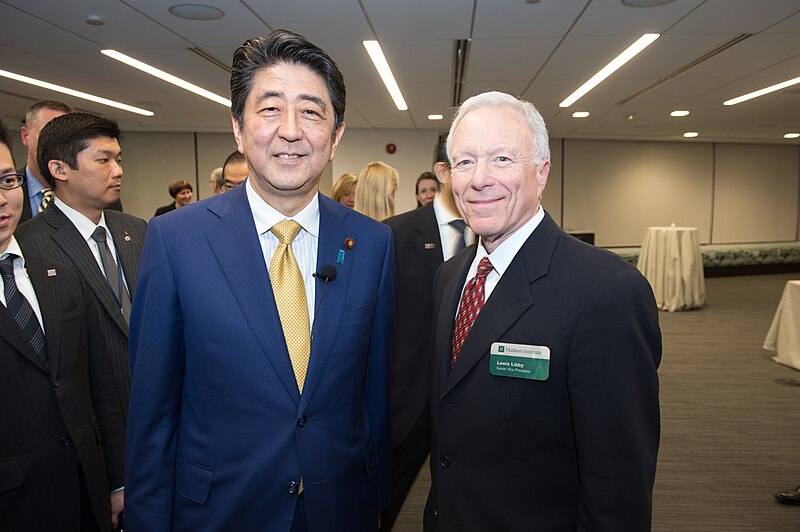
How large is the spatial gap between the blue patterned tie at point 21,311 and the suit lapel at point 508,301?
48.9 inches

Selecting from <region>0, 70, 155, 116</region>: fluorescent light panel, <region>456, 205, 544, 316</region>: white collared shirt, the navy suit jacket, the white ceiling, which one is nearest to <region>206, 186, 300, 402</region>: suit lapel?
the navy suit jacket

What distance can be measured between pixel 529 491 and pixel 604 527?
18 centimetres

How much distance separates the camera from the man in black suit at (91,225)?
79.7 inches

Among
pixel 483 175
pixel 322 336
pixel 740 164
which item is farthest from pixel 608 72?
pixel 740 164

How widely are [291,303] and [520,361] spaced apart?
58cm

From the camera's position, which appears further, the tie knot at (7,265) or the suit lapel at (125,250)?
the suit lapel at (125,250)

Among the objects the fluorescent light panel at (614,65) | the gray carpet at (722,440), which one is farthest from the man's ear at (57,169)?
the fluorescent light panel at (614,65)

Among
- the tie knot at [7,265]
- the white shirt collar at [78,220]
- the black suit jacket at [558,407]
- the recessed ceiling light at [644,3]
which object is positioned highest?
the recessed ceiling light at [644,3]

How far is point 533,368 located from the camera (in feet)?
3.86

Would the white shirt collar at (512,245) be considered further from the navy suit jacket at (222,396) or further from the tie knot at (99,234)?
the tie knot at (99,234)

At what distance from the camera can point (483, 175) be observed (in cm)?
129

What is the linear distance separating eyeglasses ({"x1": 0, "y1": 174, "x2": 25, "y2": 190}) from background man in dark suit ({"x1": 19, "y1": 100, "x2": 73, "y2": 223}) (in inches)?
66.0

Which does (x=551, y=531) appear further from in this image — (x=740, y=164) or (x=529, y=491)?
(x=740, y=164)

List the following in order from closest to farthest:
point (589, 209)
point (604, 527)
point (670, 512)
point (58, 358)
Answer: point (604, 527) → point (58, 358) → point (670, 512) → point (589, 209)
